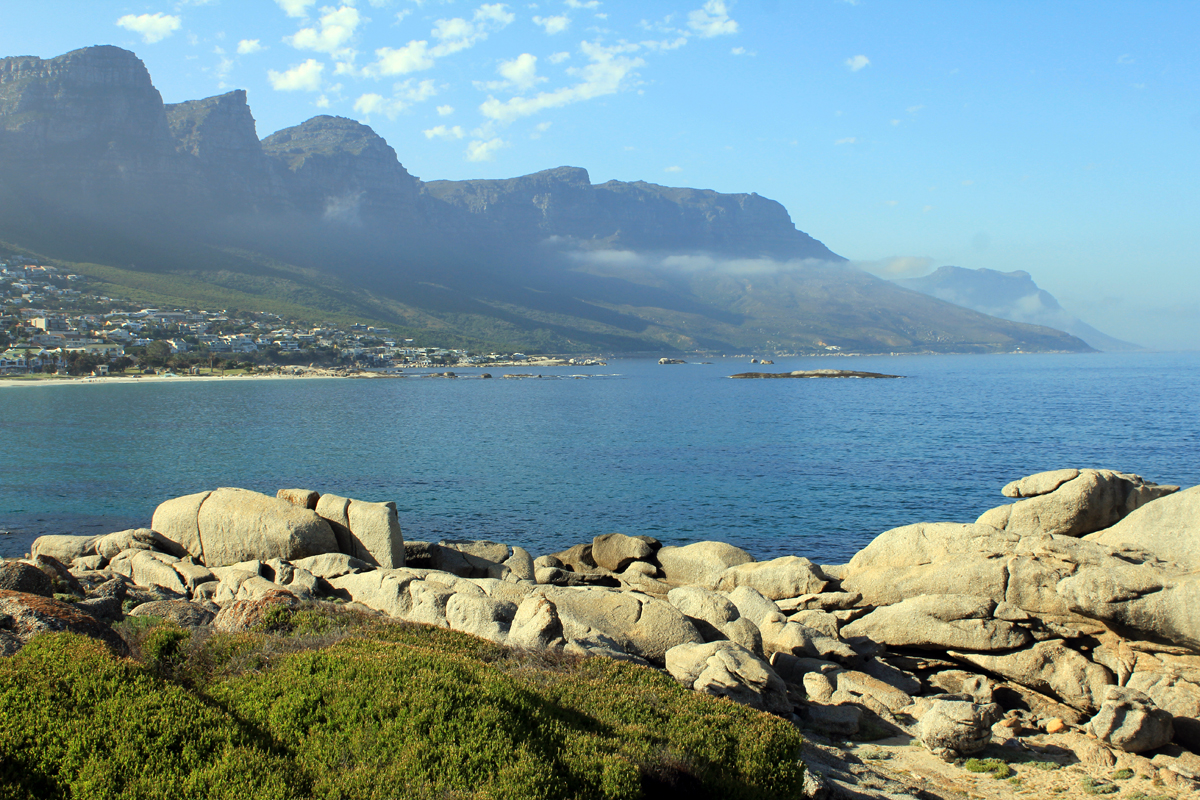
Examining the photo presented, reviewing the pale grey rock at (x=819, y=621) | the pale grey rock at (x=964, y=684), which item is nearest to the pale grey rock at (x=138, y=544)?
the pale grey rock at (x=819, y=621)

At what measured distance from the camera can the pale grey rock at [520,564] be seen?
2705cm

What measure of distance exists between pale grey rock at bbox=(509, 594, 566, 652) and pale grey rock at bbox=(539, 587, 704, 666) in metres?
1.13

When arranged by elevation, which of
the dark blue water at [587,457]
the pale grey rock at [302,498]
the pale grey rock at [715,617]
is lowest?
the dark blue water at [587,457]

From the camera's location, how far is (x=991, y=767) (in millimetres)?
14016

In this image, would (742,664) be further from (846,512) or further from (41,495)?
(41,495)

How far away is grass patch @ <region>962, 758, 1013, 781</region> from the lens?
1384 cm

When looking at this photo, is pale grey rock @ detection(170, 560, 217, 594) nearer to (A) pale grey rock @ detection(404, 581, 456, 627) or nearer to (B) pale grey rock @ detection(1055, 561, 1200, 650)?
(A) pale grey rock @ detection(404, 581, 456, 627)

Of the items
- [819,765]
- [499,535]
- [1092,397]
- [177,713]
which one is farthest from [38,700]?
[1092,397]

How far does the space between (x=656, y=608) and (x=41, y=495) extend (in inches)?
1643

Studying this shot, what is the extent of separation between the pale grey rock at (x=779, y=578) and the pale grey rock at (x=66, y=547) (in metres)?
23.7

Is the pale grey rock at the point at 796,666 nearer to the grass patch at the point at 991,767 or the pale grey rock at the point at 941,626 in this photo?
the pale grey rock at the point at 941,626

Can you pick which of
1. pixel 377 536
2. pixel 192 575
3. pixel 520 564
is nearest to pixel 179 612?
pixel 192 575

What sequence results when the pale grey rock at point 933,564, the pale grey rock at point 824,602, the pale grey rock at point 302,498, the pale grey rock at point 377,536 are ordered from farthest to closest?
the pale grey rock at point 302,498, the pale grey rock at point 377,536, the pale grey rock at point 824,602, the pale grey rock at point 933,564

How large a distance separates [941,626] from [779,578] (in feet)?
20.0
